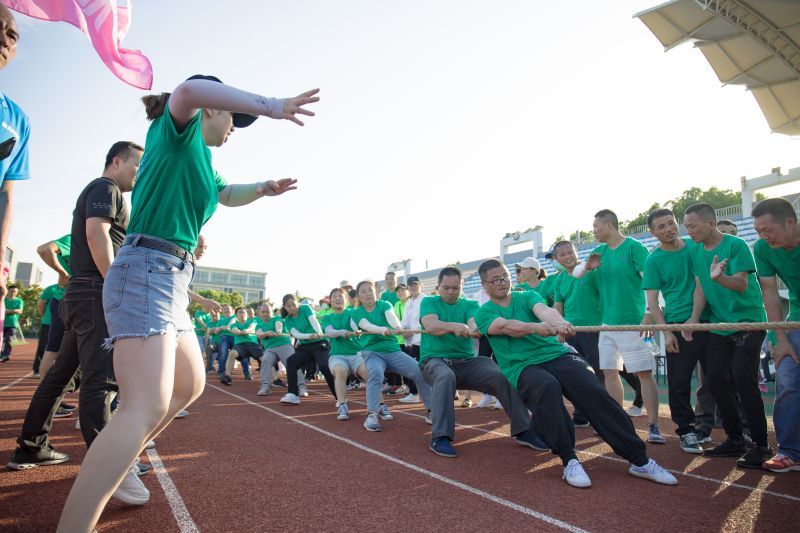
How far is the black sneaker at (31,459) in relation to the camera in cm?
329

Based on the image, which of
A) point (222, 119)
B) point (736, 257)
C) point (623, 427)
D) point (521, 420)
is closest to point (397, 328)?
point (521, 420)

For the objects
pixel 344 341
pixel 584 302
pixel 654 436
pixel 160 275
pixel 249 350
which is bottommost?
pixel 654 436

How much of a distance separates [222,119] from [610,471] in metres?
3.85

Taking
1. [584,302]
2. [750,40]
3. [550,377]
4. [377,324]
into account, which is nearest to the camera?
[550,377]

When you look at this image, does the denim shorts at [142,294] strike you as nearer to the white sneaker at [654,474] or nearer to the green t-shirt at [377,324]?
the white sneaker at [654,474]

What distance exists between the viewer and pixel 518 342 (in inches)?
160

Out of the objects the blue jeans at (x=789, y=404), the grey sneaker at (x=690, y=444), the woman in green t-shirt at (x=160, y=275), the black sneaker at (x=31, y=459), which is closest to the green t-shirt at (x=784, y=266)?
the blue jeans at (x=789, y=404)

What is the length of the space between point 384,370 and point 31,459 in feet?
12.3

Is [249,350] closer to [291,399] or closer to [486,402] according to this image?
[291,399]

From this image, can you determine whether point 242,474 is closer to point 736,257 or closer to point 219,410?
point 219,410

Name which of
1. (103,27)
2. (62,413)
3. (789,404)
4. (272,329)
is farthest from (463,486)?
(272,329)

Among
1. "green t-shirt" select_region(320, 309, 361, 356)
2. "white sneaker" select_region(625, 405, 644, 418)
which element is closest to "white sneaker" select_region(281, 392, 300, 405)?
"green t-shirt" select_region(320, 309, 361, 356)

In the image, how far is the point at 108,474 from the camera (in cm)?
163

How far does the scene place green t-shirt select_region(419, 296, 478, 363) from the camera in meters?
5.04
